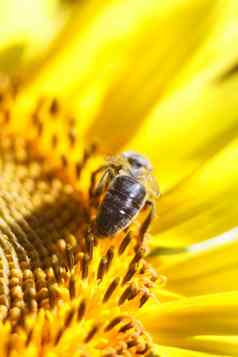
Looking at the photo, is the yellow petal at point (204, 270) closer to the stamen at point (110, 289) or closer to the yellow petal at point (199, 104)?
the stamen at point (110, 289)

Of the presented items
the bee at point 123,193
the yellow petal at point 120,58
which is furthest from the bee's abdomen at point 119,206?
the yellow petal at point 120,58

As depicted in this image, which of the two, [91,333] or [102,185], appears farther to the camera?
[102,185]

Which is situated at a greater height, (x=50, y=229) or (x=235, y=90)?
(x=235, y=90)

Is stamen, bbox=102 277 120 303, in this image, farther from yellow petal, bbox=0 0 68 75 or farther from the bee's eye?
yellow petal, bbox=0 0 68 75

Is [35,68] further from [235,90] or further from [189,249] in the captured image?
[189,249]

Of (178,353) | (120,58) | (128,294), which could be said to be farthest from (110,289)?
(120,58)

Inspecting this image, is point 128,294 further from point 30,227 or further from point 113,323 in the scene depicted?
point 30,227

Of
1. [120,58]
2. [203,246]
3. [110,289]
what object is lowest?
[110,289]

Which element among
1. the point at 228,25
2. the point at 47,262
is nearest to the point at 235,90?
the point at 228,25
